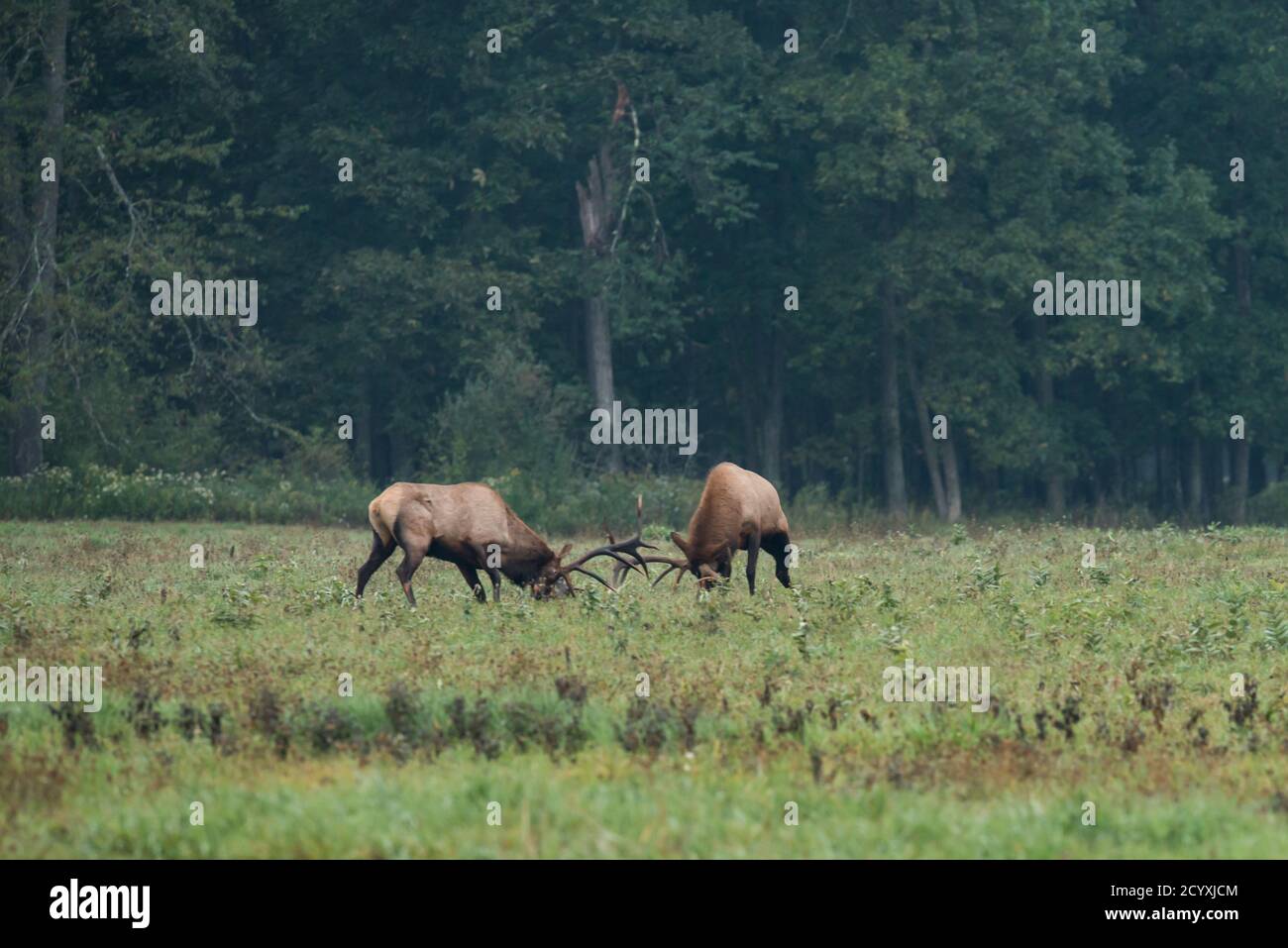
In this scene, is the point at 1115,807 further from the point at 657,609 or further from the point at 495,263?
the point at 495,263

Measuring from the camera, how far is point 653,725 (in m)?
10.4

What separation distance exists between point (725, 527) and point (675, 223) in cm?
2682

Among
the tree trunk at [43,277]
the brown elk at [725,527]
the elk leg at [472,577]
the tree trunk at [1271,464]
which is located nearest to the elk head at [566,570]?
the brown elk at [725,527]

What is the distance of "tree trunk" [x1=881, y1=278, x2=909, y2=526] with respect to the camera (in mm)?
41344

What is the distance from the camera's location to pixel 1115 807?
8711mm

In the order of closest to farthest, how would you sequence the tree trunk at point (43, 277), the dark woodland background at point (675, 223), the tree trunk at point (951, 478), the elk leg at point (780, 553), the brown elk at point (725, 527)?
the brown elk at point (725, 527)
the elk leg at point (780, 553)
the tree trunk at point (43, 277)
the dark woodland background at point (675, 223)
the tree trunk at point (951, 478)

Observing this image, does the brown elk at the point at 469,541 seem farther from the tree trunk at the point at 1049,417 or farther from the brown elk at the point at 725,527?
the tree trunk at the point at 1049,417

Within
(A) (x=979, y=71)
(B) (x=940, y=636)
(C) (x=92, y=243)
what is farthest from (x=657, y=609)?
(A) (x=979, y=71)

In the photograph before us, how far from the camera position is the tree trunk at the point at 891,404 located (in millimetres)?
41344

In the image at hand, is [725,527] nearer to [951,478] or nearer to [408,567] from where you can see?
[408,567]

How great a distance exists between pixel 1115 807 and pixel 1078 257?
32535 millimetres

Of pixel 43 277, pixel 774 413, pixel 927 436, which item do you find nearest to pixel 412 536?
pixel 43 277

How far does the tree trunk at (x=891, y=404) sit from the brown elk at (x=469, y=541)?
23.6m

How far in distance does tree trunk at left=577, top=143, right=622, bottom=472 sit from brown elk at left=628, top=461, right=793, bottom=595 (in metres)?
22.3
